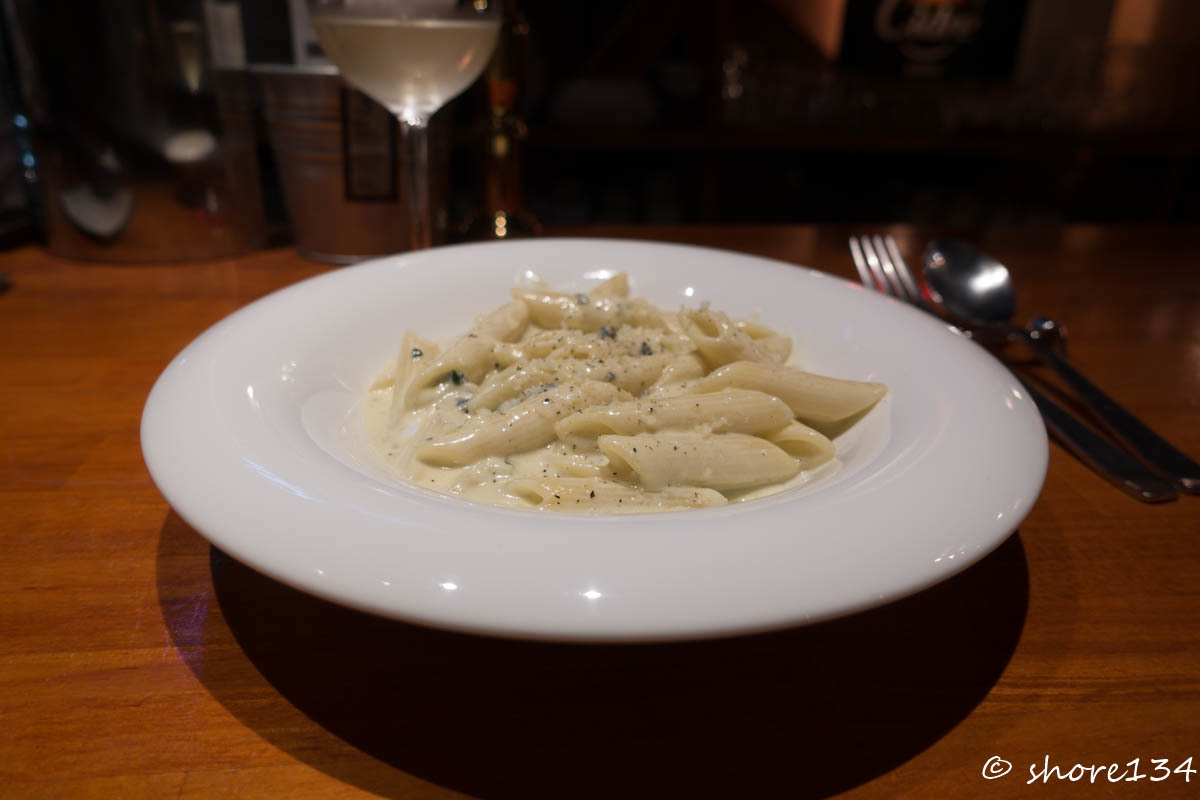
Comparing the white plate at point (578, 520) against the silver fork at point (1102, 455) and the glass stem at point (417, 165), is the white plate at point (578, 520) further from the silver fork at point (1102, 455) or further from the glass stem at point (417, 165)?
the glass stem at point (417, 165)

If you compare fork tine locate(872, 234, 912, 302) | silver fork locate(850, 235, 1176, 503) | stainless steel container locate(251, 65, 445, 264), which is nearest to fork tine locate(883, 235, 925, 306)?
fork tine locate(872, 234, 912, 302)

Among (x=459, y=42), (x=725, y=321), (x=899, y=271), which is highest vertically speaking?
Answer: (x=459, y=42)

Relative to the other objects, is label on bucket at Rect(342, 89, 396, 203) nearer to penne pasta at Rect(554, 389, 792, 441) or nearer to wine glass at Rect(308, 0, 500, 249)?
wine glass at Rect(308, 0, 500, 249)

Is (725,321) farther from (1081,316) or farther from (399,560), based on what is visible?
(1081,316)

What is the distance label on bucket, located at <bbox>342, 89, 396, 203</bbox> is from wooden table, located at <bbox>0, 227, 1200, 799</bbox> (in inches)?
34.8

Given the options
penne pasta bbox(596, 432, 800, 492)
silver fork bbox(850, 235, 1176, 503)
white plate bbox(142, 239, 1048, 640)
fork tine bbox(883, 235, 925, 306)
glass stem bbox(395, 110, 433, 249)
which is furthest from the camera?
fork tine bbox(883, 235, 925, 306)

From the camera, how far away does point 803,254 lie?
1.85 metres

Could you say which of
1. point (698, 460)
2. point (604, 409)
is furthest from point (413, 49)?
point (698, 460)

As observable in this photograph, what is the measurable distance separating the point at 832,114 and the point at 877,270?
1914mm

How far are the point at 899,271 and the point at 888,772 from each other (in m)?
1.10

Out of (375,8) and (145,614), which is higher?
(375,8)

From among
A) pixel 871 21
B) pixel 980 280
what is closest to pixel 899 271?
pixel 980 280

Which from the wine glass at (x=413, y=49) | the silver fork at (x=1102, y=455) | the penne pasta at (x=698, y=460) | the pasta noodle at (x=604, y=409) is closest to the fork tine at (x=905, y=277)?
the silver fork at (x=1102, y=455)

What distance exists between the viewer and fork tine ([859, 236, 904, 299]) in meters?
1.42
